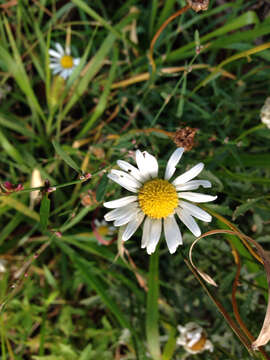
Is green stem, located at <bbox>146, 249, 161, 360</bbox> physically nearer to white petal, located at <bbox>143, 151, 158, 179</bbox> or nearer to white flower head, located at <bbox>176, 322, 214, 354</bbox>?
white flower head, located at <bbox>176, 322, 214, 354</bbox>

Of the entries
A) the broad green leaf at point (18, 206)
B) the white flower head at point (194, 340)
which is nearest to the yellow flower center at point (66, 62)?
the broad green leaf at point (18, 206)

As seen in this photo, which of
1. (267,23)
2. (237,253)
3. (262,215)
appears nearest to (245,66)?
(267,23)

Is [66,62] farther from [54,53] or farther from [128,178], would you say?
[128,178]

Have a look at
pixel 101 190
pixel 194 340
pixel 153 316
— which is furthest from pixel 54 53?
pixel 194 340

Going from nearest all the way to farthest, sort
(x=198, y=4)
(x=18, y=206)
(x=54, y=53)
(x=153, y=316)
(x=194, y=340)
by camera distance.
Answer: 1. (x=198, y=4)
2. (x=153, y=316)
3. (x=194, y=340)
4. (x=18, y=206)
5. (x=54, y=53)

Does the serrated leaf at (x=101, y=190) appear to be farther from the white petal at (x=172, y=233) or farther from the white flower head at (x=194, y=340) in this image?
the white flower head at (x=194, y=340)

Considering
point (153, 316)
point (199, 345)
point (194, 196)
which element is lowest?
point (199, 345)
